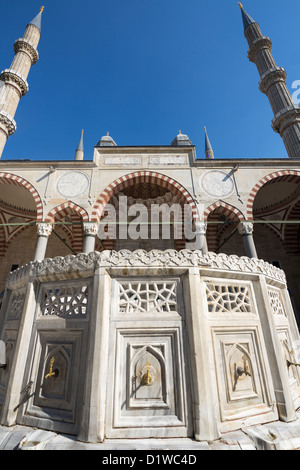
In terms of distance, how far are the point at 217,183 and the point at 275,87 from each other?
8056 mm

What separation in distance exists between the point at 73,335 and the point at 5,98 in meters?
12.9

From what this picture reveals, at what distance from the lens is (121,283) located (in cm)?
217

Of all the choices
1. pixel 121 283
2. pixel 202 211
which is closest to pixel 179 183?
pixel 202 211

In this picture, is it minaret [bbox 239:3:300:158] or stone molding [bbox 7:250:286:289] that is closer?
stone molding [bbox 7:250:286:289]

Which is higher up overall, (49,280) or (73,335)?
(49,280)

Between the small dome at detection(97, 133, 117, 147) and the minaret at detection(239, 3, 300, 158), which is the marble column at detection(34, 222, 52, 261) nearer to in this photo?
the small dome at detection(97, 133, 117, 147)

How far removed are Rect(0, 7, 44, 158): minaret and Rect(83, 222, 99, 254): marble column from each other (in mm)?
5992

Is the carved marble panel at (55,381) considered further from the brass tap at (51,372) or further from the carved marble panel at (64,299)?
the carved marble panel at (64,299)

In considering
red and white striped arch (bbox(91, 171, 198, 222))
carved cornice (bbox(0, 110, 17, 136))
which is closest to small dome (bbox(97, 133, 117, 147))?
carved cornice (bbox(0, 110, 17, 136))

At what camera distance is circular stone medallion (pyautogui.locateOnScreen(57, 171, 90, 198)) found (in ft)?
26.8

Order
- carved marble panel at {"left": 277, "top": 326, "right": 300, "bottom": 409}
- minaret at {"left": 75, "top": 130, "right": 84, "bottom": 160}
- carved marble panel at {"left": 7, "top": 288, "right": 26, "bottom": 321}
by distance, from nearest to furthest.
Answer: carved marble panel at {"left": 277, "top": 326, "right": 300, "bottom": 409}, carved marble panel at {"left": 7, "top": 288, "right": 26, "bottom": 321}, minaret at {"left": 75, "top": 130, "right": 84, "bottom": 160}

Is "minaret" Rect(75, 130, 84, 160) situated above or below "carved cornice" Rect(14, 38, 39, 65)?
below
